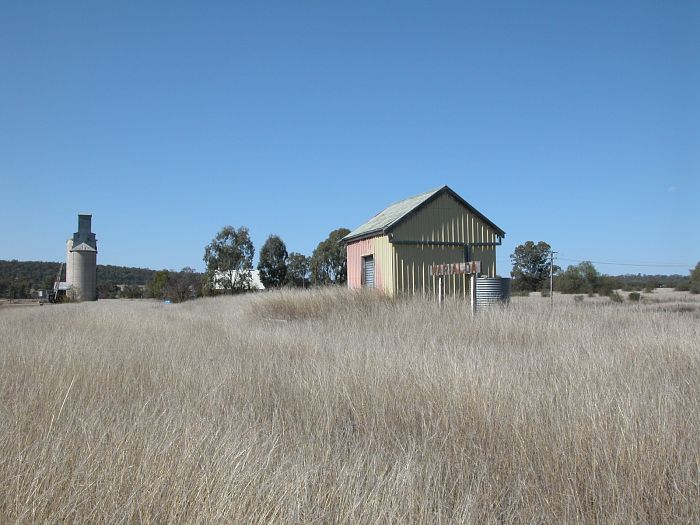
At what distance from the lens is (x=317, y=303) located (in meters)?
15.4

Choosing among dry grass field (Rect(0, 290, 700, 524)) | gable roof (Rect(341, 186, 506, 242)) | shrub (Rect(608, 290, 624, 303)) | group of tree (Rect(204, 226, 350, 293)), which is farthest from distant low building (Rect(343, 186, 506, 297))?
group of tree (Rect(204, 226, 350, 293))

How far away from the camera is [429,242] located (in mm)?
17594

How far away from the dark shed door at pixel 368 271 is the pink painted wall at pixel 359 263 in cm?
17

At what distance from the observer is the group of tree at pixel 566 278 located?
174 ft

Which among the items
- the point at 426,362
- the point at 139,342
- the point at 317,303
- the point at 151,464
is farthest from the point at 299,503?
the point at 317,303

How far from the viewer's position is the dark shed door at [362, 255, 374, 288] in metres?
19.0

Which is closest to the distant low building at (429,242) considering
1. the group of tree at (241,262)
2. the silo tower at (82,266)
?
the group of tree at (241,262)

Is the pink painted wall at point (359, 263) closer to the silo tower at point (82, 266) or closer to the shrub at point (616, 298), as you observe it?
the shrub at point (616, 298)

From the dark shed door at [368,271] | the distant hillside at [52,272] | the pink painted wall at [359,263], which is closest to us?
the pink painted wall at [359,263]

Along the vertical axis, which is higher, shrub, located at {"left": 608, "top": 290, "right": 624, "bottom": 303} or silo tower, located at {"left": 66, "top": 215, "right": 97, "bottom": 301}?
silo tower, located at {"left": 66, "top": 215, "right": 97, "bottom": 301}

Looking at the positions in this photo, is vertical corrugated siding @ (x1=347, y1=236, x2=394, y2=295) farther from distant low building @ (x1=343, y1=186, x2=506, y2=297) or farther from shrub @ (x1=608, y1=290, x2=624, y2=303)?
shrub @ (x1=608, y1=290, x2=624, y2=303)

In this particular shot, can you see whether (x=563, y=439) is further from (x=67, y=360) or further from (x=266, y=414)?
(x=67, y=360)

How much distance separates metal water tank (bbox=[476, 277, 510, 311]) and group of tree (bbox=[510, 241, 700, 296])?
25770 mm

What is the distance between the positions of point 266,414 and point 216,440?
138 centimetres
